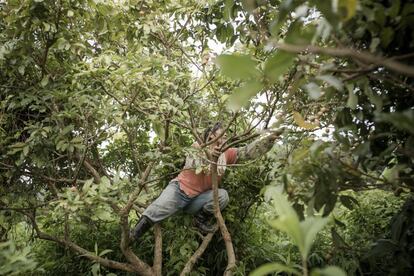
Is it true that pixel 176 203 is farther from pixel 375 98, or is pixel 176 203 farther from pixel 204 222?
pixel 375 98

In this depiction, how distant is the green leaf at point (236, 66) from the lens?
0.69 m

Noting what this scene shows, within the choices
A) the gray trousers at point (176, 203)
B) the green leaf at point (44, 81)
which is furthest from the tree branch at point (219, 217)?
the green leaf at point (44, 81)

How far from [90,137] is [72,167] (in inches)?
33.0

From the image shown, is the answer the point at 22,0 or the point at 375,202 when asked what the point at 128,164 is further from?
the point at 375,202

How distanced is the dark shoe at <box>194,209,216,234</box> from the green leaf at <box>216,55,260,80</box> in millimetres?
2856

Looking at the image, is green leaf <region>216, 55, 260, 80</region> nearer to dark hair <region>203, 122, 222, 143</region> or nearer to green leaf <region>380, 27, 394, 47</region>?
green leaf <region>380, 27, 394, 47</region>

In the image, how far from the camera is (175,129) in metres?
3.72

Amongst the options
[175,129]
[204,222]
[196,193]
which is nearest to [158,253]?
[204,222]

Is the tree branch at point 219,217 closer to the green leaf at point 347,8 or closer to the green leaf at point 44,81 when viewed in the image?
the green leaf at point 44,81

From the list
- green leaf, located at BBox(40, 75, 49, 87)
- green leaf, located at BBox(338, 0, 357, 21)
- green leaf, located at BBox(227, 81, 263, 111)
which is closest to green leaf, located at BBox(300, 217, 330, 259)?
green leaf, located at BBox(227, 81, 263, 111)

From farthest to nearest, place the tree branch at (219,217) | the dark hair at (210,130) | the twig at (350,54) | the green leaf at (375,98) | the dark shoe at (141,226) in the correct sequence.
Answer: the dark shoe at (141,226) → the dark hair at (210,130) → the tree branch at (219,217) → the green leaf at (375,98) → the twig at (350,54)

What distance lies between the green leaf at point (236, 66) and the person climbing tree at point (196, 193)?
2.39 metres

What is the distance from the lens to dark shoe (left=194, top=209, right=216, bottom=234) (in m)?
3.48

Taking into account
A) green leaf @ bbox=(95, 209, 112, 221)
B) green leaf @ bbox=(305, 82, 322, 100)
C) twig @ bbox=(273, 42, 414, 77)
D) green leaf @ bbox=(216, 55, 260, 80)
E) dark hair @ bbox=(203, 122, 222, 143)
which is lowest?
green leaf @ bbox=(95, 209, 112, 221)
